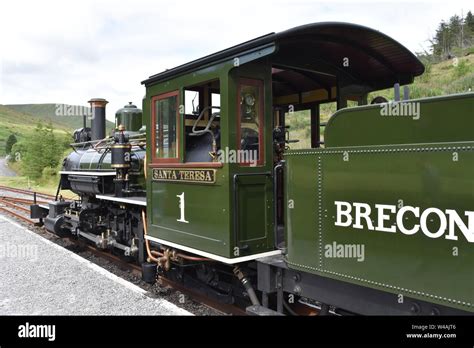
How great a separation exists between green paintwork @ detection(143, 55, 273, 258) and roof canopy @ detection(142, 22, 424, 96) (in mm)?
137

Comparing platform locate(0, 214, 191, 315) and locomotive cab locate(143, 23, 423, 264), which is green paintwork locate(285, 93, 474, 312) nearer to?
locomotive cab locate(143, 23, 423, 264)

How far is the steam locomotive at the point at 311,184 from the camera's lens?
2.63 meters

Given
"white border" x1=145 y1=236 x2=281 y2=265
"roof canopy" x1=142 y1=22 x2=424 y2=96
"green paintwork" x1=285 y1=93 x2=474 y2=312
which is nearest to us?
"green paintwork" x1=285 y1=93 x2=474 y2=312

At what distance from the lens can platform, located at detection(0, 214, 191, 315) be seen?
16.5 ft

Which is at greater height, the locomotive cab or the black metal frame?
the locomotive cab

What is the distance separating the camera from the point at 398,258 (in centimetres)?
277

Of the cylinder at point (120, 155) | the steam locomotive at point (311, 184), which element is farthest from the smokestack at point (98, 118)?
the steam locomotive at point (311, 184)

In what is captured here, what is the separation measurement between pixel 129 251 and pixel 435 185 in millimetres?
5219

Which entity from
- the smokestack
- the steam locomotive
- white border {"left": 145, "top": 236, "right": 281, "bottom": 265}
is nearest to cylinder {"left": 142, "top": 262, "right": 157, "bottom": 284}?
the steam locomotive

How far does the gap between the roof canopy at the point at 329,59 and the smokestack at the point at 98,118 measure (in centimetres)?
495

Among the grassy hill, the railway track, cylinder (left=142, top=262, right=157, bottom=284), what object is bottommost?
the railway track

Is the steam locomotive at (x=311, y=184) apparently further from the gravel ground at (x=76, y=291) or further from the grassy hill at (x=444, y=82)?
the grassy hill at (x=444, y=82)
